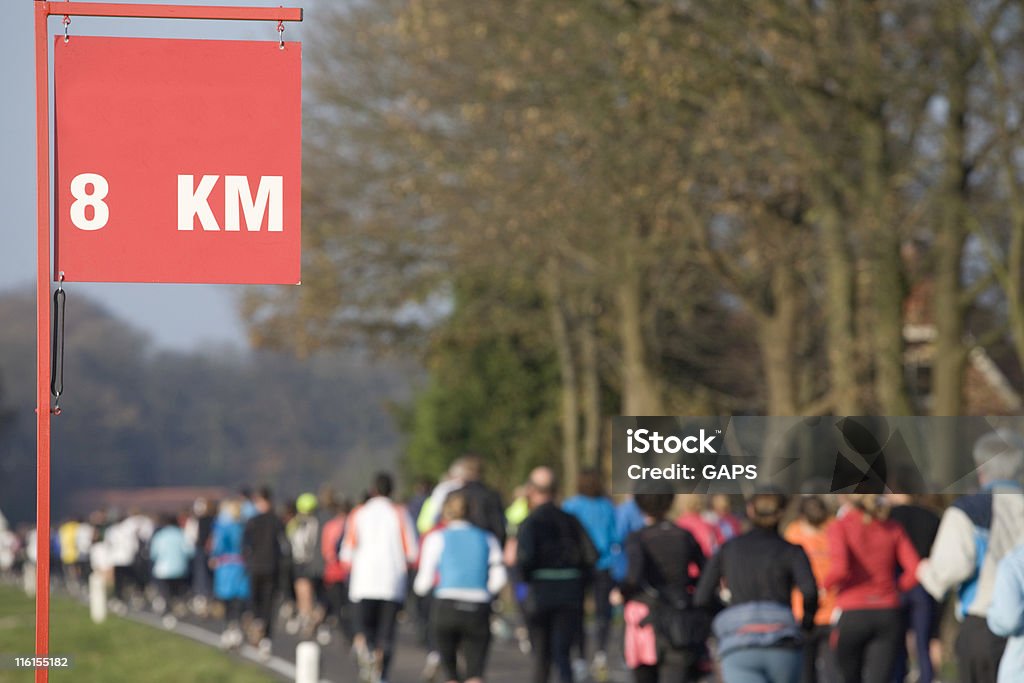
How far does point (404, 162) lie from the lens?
30844 millimetres

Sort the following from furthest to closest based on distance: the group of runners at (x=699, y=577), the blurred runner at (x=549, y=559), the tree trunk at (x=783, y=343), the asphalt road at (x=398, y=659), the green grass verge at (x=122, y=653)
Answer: the tree trunk at (x=783, y=343) → the green grass verge at (x=122, y=653) → the asphalt road at (x=398, y=659) → the blurred runner at (x=549, y=559) → the group of runners at (x=699, y=577)

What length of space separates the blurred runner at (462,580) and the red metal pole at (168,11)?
22.8ft

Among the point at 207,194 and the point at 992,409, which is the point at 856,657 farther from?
the point at 992,409

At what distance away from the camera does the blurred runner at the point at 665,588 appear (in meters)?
11.5

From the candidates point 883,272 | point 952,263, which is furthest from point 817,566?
point 952,263

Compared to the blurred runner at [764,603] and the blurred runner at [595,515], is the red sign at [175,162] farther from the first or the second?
the blurred runner at [595,515]

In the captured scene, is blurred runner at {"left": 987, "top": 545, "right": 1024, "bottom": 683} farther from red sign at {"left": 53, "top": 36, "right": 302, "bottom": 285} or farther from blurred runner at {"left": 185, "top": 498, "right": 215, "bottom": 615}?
blurred runner at {"left": 185, "top": 498, "right": 215, "bottom": 615}

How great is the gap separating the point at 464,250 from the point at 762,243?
18.8ft

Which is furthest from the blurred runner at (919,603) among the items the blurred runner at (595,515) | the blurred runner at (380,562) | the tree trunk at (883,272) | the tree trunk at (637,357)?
the tree trunk at (637,357)

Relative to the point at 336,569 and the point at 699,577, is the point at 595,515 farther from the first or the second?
the point at 336,569

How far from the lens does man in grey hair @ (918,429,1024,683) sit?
966cm

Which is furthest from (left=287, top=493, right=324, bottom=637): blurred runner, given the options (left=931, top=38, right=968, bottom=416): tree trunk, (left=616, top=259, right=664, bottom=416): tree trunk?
(left=616, top=259, right=664, bottom=416): tree trunk

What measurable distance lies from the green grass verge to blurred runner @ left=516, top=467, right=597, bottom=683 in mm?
3662

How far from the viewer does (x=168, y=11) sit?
20.7 feet
